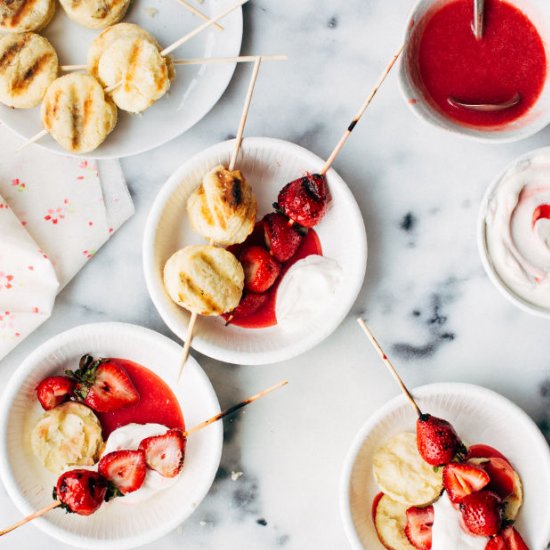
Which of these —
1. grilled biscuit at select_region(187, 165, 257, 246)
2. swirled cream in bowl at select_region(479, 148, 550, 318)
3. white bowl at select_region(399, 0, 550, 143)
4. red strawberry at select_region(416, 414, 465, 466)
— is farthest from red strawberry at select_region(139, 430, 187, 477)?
white bowl at select_region(399, 0, 550, 143)

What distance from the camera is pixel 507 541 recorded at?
232 cm

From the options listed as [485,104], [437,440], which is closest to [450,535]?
[437,440]

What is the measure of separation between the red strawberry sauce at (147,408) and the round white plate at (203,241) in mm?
249

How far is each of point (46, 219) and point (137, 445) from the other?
0.84 m

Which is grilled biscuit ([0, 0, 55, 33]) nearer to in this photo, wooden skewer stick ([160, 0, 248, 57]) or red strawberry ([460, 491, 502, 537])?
wooden skewer stick ([160, 0, 248, 57])

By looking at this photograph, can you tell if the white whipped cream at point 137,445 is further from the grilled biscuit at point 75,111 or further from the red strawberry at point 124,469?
the grilled biscuit at point 75,111

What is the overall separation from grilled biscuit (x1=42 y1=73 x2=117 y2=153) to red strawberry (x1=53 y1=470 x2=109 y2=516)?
3.41 feet

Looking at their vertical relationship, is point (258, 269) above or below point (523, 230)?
below

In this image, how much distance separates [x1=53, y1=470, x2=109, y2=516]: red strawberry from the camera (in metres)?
2.29

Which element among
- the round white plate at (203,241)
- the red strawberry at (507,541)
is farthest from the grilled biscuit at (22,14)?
the red strawberry at (507,541)

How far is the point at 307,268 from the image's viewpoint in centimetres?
245

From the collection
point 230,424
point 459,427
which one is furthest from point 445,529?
point 230,424

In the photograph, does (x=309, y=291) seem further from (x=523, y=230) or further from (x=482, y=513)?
(x=482, y=513)

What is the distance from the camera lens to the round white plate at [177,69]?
96.5 inches
